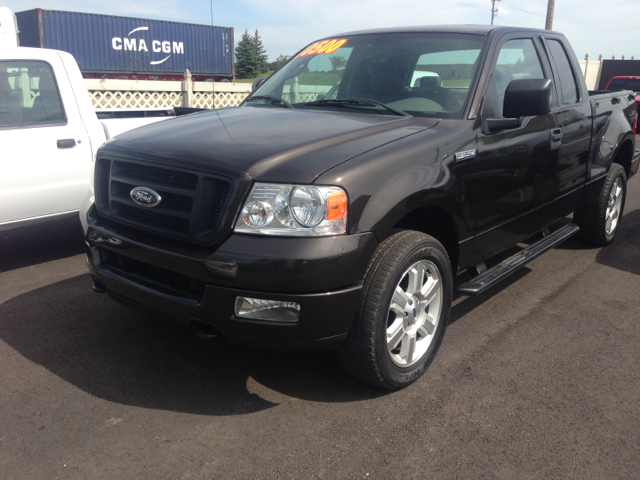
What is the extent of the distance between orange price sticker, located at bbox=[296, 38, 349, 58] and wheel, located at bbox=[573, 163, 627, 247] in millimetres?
2823

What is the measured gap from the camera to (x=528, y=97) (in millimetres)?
3305

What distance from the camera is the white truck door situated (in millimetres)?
4668

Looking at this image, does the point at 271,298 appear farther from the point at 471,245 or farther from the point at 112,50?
the point at 112,50

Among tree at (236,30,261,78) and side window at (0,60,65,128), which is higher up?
tree at (236,30,261,78)

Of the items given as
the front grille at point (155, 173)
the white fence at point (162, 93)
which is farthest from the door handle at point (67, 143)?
the white fence at point (162, 93)

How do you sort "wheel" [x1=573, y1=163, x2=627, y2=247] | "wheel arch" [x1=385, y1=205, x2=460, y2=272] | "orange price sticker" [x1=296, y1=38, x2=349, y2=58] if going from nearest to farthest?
1. "wheel arch" [x1=385, y1=205, x2=460, y2=272]
2. "orange price sticker" [x1=296, y1=38, x2=349, y2=58]
3. "wheel" [x1=573, y1=163, x2=627, y2=247]

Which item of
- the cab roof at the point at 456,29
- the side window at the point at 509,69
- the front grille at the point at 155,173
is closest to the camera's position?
the front grille at the point at 155,173

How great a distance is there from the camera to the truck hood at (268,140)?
102 inches

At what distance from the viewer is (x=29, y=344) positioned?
11.3ft

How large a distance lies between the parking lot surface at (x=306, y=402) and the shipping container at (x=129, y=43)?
23.4 meters

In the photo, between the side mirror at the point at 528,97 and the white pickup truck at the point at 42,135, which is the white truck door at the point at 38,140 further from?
the side mirror at the point at 528,97

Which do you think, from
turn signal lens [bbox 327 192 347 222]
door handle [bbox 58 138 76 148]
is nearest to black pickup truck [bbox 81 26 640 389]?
turn signal lens [bbox 327 192 347 222]

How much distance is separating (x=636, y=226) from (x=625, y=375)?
4.10 metres

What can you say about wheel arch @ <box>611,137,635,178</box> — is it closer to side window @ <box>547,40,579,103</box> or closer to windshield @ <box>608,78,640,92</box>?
side window @ <box>547,40,579,103</box>
